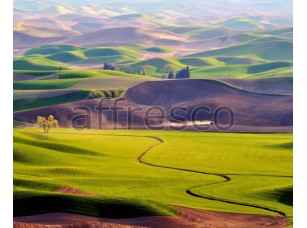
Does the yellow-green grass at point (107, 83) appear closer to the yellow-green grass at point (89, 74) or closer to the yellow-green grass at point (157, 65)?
the yellow-green grass at point (89, 74)

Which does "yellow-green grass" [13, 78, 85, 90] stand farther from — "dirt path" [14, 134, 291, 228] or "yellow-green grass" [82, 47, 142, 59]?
"dirt path" [14, 134, 291, 228]

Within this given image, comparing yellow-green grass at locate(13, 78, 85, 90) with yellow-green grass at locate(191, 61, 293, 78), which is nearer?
yellow-green grass at locate(13, 78, 85, 90)

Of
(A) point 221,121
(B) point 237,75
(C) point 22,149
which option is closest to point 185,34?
(B) point 237,75

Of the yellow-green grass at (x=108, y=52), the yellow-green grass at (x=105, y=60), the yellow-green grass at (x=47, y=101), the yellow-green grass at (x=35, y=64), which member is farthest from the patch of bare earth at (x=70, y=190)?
the yellow-green grass at (x=108, y=52)

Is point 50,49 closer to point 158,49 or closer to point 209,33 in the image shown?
point 158,49

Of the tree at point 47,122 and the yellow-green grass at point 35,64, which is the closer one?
the tree at point 47,122

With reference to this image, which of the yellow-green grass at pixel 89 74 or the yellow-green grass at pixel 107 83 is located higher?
the yellow-green grass at pixel 89 74

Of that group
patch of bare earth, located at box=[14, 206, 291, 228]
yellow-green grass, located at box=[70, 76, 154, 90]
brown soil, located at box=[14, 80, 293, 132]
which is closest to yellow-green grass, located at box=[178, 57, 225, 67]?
yellow-green grass, located at box=[70, 76, 154, 90]

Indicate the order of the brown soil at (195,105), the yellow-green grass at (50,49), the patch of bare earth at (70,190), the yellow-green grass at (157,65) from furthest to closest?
the yellow-green grass at (50,49)
the yellow-green grass at (157,65)
the brown soil at (195,105)
the patch of bare earth at (70,190)
